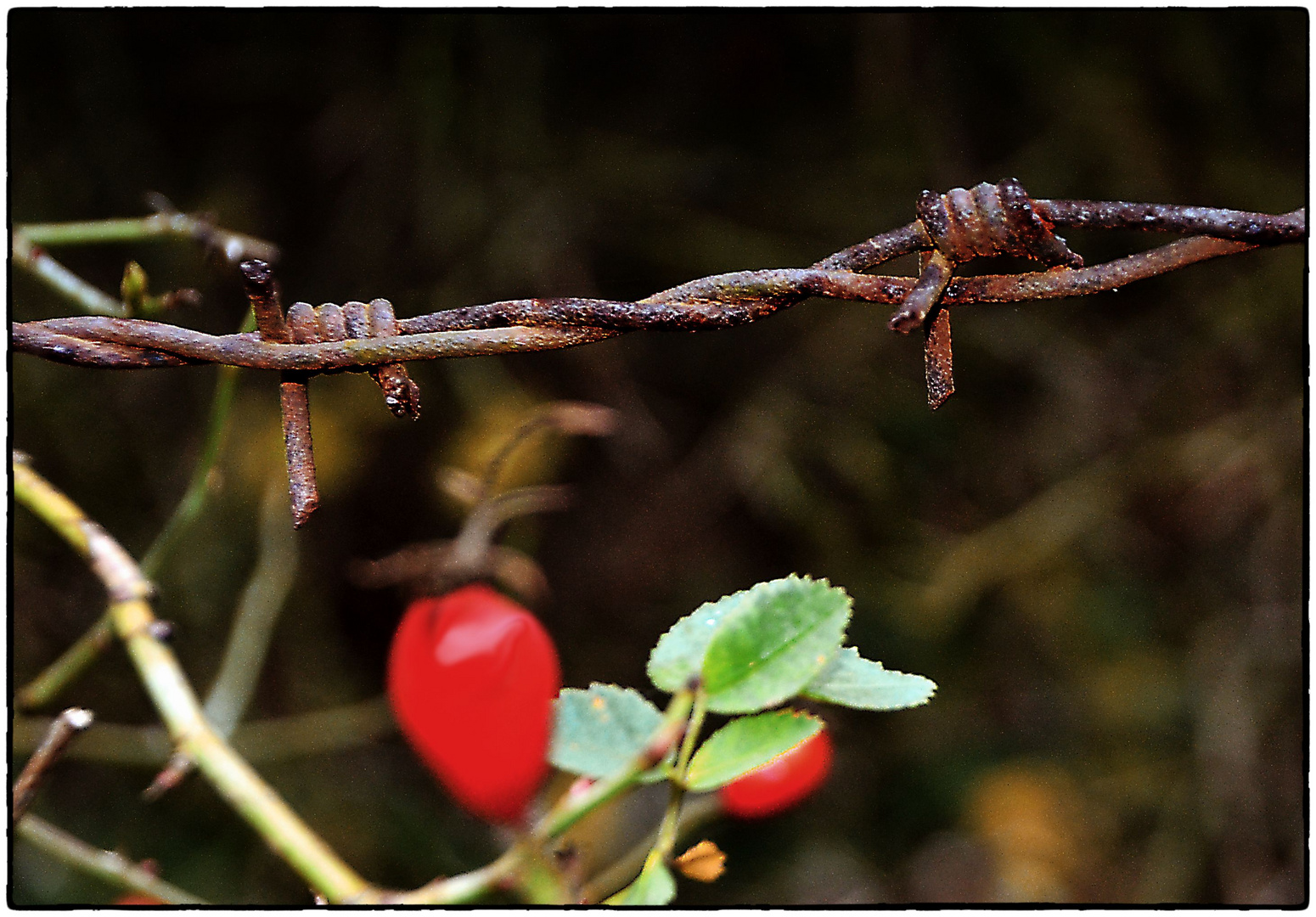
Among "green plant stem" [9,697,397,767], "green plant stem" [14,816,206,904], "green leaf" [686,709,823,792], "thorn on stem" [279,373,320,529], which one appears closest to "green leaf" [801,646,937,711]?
"green leaf" [686,709,823,792]

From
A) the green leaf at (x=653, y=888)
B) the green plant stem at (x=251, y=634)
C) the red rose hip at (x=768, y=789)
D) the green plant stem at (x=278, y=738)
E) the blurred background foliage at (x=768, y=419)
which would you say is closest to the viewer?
the green leaf at (x=653, y=888)

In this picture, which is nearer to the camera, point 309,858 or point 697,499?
point 309,858

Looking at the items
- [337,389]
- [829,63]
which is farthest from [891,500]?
A: [337,389]

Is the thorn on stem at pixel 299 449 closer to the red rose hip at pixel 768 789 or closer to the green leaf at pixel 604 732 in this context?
the green leaf at pixel 604 732

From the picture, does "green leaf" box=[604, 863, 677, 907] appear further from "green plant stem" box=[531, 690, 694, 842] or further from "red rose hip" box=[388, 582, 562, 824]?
"red rose hip" box=[388, 582, 562, 824]

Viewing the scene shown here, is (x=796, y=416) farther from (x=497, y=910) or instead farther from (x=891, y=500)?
(x=497, y=910)

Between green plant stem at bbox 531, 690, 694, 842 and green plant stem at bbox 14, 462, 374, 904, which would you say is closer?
green plant stem at bbox 531, 690, 694, 842

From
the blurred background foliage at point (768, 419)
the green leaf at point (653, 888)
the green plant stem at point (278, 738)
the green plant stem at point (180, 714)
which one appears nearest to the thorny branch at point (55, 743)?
the green plant stem at point (180, 714)
